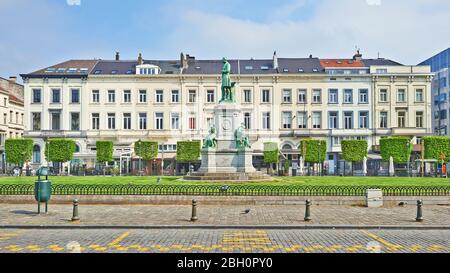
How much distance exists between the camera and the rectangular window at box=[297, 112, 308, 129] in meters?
62.7

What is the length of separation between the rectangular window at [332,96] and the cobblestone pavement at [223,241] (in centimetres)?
5041

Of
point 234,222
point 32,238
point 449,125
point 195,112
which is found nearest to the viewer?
point 32,238

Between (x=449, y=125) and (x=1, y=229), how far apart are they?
234ft

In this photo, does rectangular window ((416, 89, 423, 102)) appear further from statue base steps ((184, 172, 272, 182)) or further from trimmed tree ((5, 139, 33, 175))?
trimmed tree ((5, 139, 33, 175))

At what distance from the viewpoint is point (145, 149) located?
55.0 m

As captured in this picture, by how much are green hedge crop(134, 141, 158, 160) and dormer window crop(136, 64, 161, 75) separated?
1279 centimetres

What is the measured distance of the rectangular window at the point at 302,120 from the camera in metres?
62.7

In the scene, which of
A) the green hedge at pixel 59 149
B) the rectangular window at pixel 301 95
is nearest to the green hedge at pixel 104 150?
the green hedge at pixel 59 149

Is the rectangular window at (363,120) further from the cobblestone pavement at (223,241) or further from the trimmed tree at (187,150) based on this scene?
the cobblestone pavement at (223,241)

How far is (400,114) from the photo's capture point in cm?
6281
